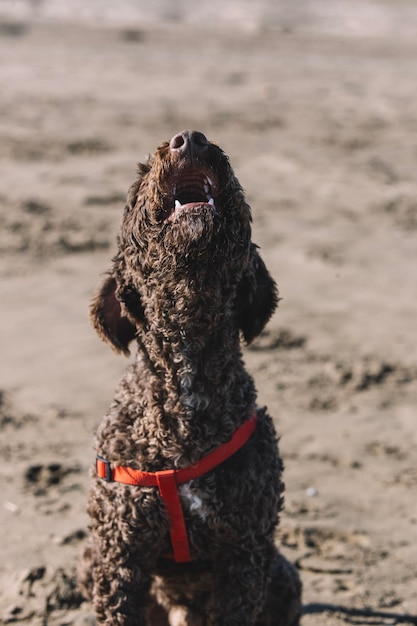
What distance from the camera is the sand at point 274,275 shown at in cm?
559

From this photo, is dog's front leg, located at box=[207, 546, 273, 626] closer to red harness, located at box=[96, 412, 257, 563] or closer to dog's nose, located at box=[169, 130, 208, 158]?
red harness, located at box=[96, 412, 257, 563]

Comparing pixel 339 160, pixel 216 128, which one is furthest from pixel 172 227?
pixel 216 128

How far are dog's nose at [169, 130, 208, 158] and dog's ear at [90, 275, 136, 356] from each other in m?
0.83

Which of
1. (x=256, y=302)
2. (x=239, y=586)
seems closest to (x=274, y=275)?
(x=256, y=302)

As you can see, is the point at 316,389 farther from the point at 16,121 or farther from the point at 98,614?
the point at 16,121

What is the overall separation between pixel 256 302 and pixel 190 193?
2.08ft

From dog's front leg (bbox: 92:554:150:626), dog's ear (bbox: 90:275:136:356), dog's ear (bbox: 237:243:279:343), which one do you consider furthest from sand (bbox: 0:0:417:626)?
dog's ear (bbox: 237:243:279:343)

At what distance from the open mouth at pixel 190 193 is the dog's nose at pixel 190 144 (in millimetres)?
81

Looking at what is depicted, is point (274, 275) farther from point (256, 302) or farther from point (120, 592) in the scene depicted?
point (120, 592)

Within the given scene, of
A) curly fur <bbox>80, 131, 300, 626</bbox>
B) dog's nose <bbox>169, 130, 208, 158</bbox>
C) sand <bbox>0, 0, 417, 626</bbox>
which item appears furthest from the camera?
sand <bbox>0, 0, 417, 626</bbox>

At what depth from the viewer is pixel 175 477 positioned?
4.05 metres

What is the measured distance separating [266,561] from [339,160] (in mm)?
9280

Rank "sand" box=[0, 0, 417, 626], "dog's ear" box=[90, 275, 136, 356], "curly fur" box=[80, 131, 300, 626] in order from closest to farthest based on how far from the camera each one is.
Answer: "curly fur" box=[80, 131, 300, 626], "dog's ear" box=[90, 275, 136, 356], "sand" box=[0, 0, 417, 626]

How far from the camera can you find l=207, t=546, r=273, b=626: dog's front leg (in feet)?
13.6
